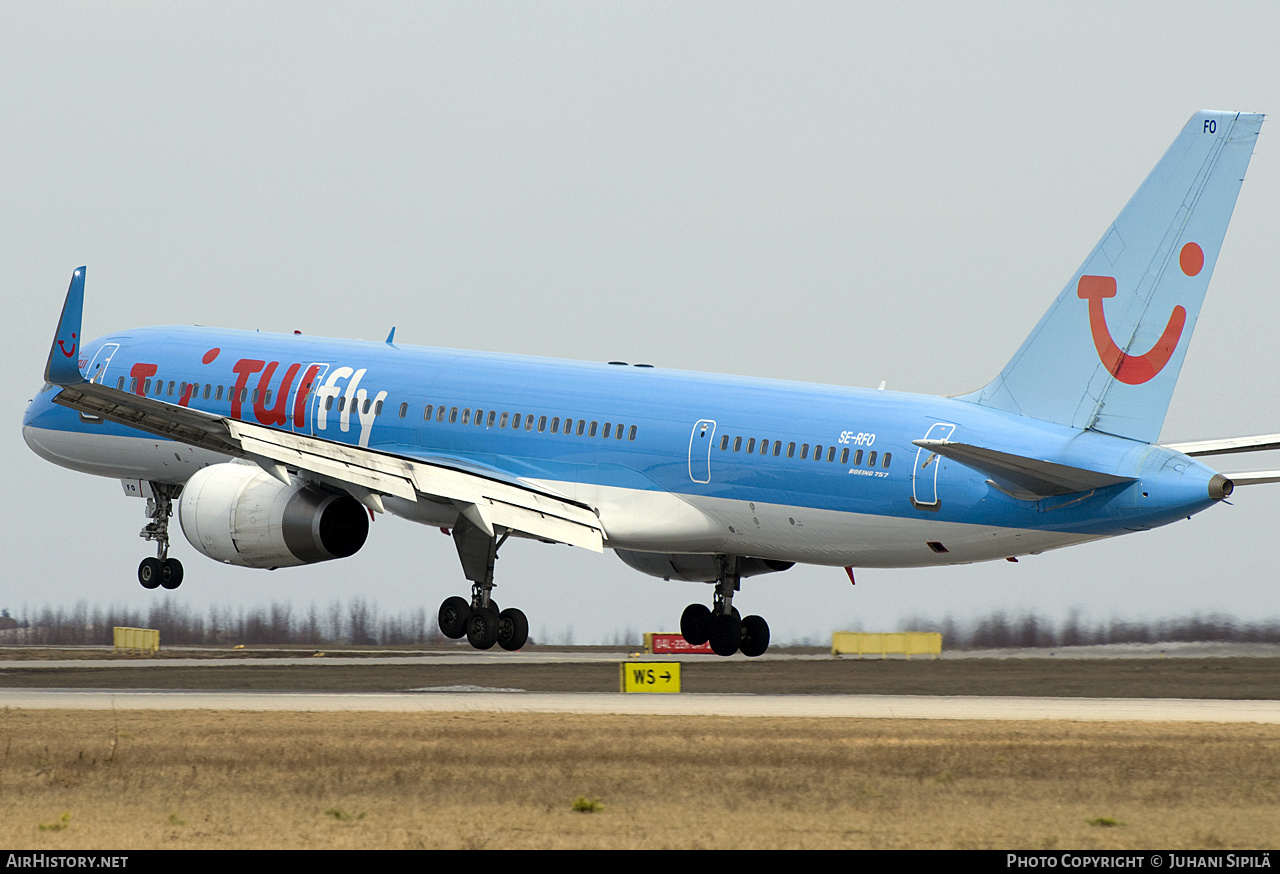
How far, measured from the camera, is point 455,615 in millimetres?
40094

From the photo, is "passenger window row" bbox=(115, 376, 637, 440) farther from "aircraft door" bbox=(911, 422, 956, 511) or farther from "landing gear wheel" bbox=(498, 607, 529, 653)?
"aircraft door" bbox=(911, 422, 956, 511)

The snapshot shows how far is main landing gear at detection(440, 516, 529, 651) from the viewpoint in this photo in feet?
131

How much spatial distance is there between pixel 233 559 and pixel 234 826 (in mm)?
20910

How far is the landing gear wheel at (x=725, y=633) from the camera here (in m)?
42.7

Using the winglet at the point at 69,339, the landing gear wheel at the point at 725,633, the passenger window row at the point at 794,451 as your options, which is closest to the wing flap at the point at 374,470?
the winglet at the point at 69,339

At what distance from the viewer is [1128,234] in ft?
117

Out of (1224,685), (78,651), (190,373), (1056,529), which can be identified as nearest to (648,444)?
(1056,529)

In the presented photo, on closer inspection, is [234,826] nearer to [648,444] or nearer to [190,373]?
[648,444]

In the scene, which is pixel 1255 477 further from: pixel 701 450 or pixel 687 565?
pixel 687 565

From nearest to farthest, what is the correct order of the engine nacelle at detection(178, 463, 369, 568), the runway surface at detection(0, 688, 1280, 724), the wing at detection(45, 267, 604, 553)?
the runway surface at detection(0, 688, 1280, 724), the wing at detection(45, 267, 604, 553), the engine nacelle at detection(178, 463, 369, 568)

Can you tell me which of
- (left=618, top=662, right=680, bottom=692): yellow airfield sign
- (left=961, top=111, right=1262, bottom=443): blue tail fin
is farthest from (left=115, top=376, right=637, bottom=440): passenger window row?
(left=961, top=111, right=1262, bottom=443): blue tail fin

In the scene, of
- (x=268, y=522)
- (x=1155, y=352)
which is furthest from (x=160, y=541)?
(x=1155, y=352)

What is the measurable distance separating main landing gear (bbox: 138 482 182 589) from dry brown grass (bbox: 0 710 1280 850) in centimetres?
1443

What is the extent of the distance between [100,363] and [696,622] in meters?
16.8
